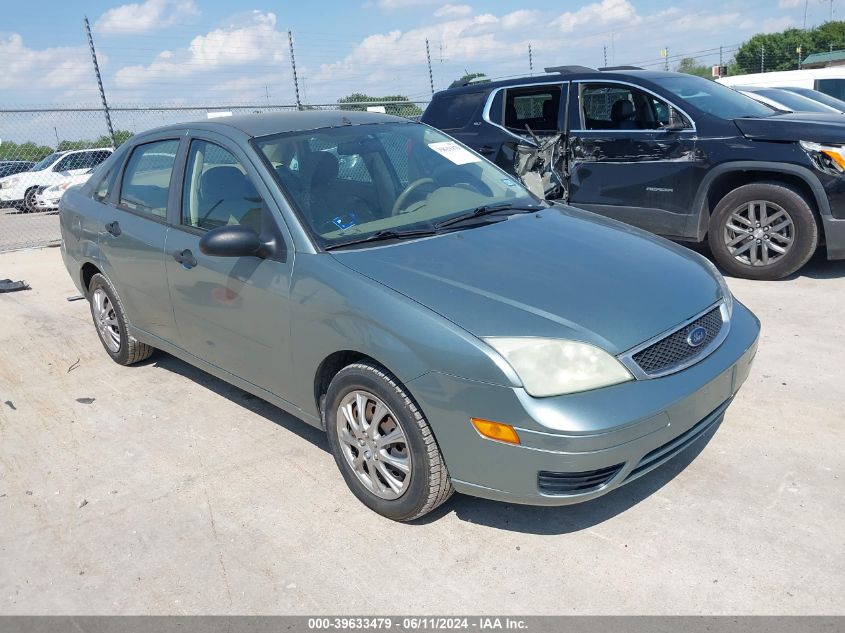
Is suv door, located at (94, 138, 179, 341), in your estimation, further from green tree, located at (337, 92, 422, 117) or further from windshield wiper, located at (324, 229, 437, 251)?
green tree, located at (337, 92, 422, 117)

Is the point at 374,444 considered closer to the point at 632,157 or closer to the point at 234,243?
the point at 234,243

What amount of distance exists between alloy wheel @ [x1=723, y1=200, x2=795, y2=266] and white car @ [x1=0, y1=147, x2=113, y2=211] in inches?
595

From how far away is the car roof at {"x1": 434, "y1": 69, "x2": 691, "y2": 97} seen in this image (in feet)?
22.3

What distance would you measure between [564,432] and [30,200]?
60.2ft

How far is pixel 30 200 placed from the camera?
17.7 m

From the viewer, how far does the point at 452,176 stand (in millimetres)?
4102

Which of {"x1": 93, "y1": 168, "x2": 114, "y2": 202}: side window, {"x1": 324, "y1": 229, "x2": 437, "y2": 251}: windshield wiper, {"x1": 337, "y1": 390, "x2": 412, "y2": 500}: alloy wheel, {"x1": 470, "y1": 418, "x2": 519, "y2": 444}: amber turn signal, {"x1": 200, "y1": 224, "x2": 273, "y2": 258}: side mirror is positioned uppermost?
{"x1": 93, "y1": 168, "x2": 114, "y2": 202}: side window

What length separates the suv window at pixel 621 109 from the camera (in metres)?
6.57

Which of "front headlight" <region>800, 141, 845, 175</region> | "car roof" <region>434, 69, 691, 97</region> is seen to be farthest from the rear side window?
"front headlight" <region>800, 141, 845, 175</region>

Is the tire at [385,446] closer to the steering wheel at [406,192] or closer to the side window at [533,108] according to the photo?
the steering wheel at [406,192]

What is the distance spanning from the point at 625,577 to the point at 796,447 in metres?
1.34

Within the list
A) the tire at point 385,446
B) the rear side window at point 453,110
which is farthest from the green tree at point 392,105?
the tire at point 385,446

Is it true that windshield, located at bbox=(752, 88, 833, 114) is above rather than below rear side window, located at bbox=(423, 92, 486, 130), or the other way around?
below

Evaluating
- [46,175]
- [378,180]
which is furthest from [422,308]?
[46,175]
